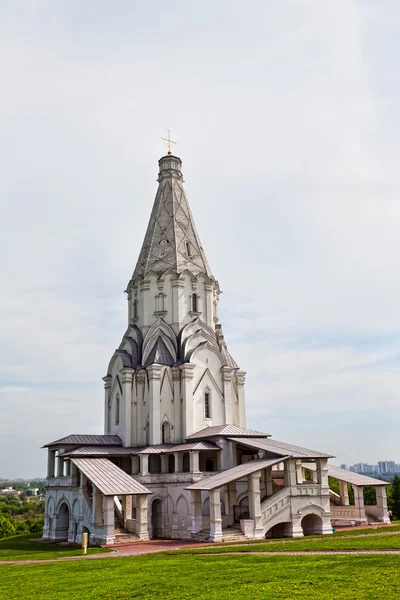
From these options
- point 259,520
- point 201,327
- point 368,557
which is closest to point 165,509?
point 259,520

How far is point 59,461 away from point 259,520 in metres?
14.6

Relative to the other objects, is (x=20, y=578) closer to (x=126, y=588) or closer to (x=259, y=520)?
(x=126, y=588)

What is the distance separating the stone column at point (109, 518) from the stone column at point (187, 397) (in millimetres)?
7780

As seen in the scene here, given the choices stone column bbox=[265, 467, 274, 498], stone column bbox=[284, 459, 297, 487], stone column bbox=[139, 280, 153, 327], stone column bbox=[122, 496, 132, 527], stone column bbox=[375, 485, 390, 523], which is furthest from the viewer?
stone column bbox=[139, 280, 153, 327]

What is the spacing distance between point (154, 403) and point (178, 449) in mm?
3712

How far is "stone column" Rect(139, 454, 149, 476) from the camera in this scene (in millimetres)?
31594

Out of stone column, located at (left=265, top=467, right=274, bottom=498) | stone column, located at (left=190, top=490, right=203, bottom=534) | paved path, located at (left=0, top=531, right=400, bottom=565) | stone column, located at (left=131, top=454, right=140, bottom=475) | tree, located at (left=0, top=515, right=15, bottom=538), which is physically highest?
stone column, located at (left=131, top=454, right=140, bottom=475)

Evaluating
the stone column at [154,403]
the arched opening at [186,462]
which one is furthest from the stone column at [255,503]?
the stone column at [154,403]

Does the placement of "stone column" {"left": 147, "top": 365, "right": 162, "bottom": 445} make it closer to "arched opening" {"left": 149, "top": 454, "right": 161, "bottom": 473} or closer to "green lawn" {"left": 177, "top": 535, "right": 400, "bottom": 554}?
"arched opening" {"left": 149, "top": 454, "right": 161, "bottom": 473}

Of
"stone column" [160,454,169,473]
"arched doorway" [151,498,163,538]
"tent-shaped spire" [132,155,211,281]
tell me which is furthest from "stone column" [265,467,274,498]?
"tent-shaped spire" [132,155,211,281]

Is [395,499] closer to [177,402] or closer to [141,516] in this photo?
[177,402]

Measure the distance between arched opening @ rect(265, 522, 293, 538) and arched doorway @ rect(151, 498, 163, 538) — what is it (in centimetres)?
693

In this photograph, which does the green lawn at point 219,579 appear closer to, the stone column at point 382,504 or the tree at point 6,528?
the stone column at point 382,504

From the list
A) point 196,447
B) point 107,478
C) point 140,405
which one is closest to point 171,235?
point 140,405
